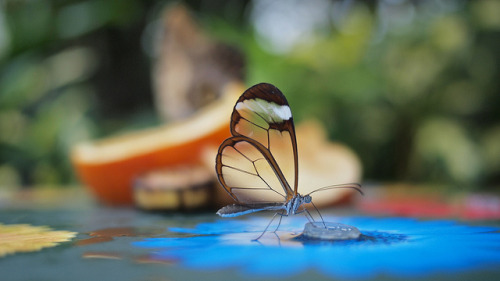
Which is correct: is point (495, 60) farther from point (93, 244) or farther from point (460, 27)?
point (93, 244)

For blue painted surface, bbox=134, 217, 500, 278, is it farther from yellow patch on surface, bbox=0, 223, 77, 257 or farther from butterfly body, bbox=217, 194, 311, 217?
yellow patch on surface, bbox=0, 223, 77, 257

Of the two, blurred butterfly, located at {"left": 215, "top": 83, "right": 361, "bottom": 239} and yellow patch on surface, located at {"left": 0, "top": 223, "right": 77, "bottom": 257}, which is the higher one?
blurred butterfly, located at {"left": 215, "top": 83, "right": 361, "bottom": 239}

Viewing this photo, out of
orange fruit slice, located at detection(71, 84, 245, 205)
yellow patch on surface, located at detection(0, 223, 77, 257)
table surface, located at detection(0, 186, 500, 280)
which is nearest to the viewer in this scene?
table surface, located at detection(0, 186, 500, 280)

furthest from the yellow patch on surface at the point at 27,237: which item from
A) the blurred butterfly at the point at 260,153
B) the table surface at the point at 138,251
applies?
the blurred butterfly at the point at 260,153

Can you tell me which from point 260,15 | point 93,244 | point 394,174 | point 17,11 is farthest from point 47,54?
point 93,244

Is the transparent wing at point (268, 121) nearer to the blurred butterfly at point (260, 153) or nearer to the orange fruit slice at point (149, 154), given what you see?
the blurred butterfly at point (260, 153)

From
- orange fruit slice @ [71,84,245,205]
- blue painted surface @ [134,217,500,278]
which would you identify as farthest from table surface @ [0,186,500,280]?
orange fruit slice @ [71,84,245,205]
